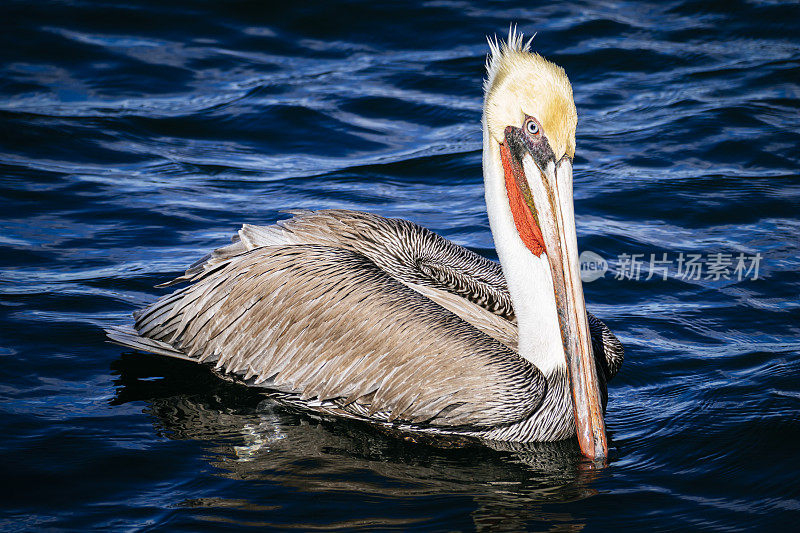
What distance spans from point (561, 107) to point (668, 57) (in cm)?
656

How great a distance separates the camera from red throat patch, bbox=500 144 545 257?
4.41 metres

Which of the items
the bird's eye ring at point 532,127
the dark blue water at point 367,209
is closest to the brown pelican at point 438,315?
the bird's eye ring at point 532,127

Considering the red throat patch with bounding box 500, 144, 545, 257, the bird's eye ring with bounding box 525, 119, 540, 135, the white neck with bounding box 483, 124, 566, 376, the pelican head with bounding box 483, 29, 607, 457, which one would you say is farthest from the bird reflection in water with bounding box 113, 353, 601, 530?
the bird's eye ring with bounding box 525, 119, 540, 135

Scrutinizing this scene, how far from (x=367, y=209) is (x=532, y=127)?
3127mm

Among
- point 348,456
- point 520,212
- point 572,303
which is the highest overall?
point 520,212

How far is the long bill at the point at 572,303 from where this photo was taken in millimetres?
4230

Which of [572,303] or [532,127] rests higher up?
[532,127]

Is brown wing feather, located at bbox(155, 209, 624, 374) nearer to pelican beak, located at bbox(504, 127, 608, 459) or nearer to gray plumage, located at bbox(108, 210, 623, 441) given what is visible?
gray plumage, located at bbox(108, 210, 623, 441)

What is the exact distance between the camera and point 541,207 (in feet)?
14.1

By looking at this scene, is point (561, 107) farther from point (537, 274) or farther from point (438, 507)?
point (438, 507)

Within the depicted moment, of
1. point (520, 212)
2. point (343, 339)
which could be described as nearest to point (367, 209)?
point (343, 339)

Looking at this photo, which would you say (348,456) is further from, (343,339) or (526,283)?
(526,283)

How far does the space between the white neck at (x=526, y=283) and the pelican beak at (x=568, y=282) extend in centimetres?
16

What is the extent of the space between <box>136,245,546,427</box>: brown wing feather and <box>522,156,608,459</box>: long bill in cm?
20
